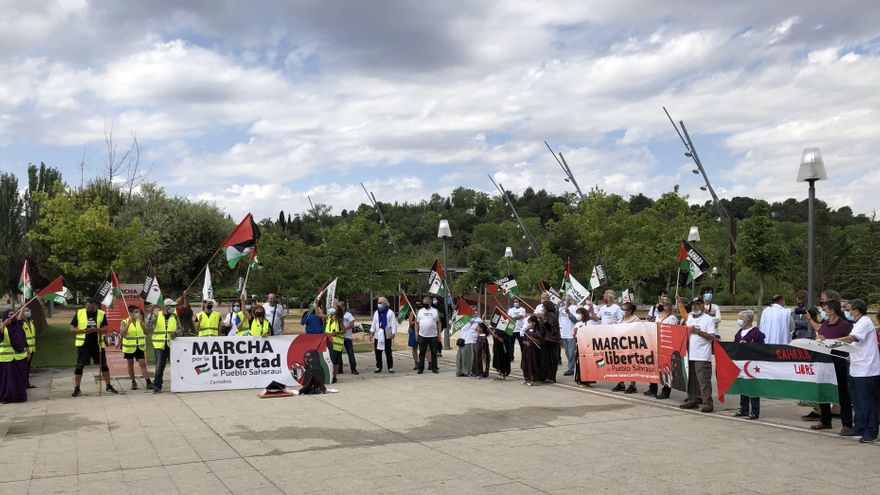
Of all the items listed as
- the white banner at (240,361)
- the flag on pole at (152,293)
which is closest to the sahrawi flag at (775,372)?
the white banner at (240,361)

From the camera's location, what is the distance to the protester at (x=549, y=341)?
16.5m

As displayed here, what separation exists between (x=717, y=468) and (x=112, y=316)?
50.9 feet

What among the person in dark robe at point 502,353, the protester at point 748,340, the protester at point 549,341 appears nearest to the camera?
the protester at point 748,340

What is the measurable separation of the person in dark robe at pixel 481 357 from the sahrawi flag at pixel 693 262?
204 inches

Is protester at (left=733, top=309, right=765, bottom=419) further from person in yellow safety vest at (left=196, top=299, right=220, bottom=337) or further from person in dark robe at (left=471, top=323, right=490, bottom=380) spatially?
person in yellow safety vest at (left=196, top=299, right=220, bottom=337)

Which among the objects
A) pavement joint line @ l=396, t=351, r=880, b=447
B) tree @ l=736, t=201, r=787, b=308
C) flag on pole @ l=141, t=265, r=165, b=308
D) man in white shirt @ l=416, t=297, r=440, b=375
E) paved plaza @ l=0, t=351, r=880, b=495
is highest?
tree @ l=736, t=201, r=787, b=308

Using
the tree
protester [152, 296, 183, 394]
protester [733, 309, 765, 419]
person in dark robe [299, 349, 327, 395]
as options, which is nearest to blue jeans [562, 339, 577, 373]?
protester [733, 309, 765, 419]

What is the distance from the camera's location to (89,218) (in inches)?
1079

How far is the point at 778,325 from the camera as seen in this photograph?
12.9 meters

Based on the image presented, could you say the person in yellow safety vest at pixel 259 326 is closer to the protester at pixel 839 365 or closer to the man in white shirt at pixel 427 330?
the man in white shirt at pixel 427 330

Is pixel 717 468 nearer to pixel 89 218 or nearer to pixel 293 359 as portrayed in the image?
pixel 293 359

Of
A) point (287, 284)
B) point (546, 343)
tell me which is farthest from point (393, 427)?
point (287, 284)

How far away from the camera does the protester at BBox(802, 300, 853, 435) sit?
10.5 m

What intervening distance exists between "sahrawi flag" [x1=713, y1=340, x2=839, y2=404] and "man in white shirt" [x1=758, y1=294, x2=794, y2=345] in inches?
48.1
